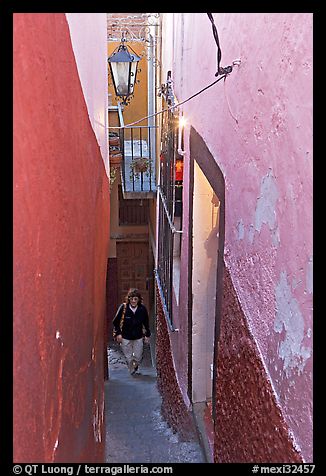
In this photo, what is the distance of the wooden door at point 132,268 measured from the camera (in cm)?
1304

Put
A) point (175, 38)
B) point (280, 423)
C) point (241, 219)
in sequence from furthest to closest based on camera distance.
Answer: point (175, 38), point (241, 219), point (280, 423)

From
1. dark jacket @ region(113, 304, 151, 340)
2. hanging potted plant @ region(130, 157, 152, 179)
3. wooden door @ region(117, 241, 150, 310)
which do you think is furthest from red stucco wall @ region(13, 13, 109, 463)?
wooden door @ region(117, 241, 150, 310)

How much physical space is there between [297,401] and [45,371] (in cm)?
103

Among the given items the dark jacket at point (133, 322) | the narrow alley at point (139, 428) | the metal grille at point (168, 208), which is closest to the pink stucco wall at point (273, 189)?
the narrow alley at point (139, 428)

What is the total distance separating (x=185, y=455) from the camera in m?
5.26

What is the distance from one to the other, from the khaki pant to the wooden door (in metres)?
4.44

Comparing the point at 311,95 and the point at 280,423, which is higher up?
the point at 311,95

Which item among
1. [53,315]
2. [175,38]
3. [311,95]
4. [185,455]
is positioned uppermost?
[175,38]

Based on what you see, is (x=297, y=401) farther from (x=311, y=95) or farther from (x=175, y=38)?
(x=175, y=38)

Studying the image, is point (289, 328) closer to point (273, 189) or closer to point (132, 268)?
point (273, 189)

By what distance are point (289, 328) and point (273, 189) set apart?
0.64 meters

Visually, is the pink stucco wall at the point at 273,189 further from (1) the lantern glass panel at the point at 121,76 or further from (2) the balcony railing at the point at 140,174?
(2) the balcony railing at the point at 140,174

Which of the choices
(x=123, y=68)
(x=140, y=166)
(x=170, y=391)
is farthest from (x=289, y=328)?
(x=140, y=166)
